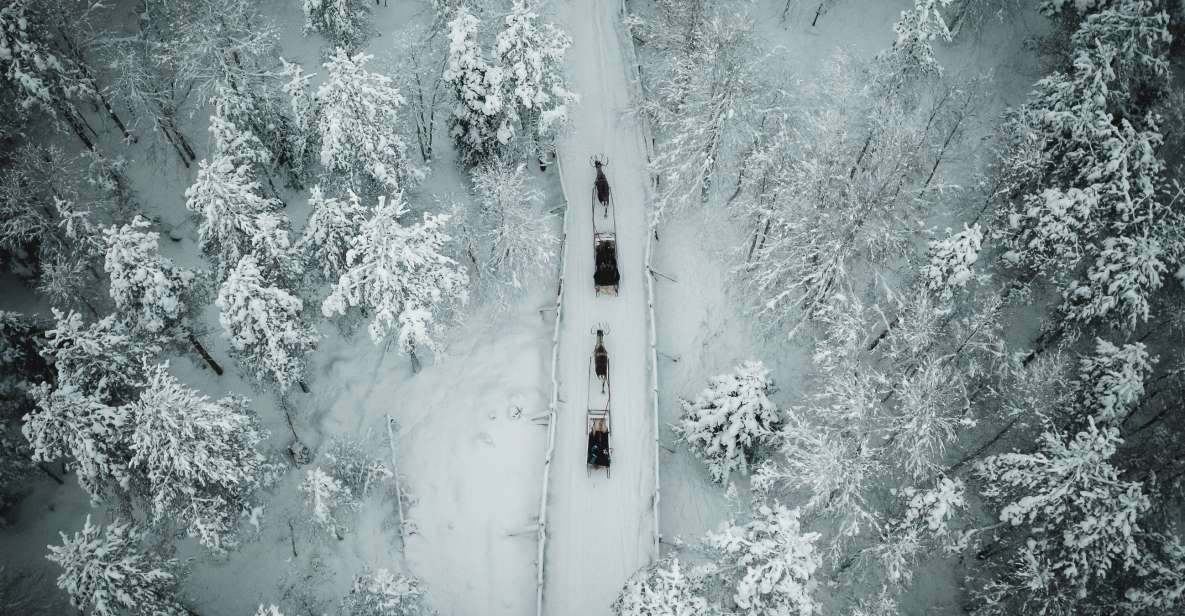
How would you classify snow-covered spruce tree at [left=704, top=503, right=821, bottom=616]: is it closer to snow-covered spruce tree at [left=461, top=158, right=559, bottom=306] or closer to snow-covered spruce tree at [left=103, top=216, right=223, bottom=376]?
snow-covered spruce tree at [left=461, top=158, right=559, bottom=306]

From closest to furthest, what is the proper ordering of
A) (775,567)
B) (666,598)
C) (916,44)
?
(775,567) < (666,598) < (916,44)

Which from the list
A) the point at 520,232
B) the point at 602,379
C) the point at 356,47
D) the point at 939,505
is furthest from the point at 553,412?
the point at 356,47

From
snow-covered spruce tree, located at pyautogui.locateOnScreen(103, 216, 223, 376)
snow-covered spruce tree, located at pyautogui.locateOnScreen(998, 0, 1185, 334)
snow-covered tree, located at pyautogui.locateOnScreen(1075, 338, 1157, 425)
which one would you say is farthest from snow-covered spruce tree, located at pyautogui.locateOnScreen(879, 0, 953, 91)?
snow-covered spruce tree, located at pyautogui.locateOnScreen(103, 216, 223, 376)

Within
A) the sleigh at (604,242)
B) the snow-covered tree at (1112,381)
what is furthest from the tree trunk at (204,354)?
the snow-covered tree at (1112,381)

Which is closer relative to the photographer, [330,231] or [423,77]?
[330,231]

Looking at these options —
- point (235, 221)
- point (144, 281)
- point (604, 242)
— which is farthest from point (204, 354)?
point (604, 242)

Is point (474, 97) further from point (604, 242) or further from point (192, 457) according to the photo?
point (192, 457)

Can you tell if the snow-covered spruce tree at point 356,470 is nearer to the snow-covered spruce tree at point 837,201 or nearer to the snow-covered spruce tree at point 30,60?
the snow-covered spruce tree at point 837,201
